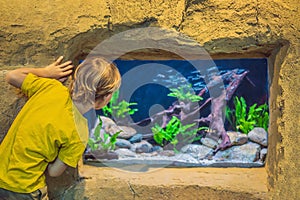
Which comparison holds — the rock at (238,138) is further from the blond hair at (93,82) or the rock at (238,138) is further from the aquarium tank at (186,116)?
the blond hair at (93,82)

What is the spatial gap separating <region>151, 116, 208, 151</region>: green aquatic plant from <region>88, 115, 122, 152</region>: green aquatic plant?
8.8 inches

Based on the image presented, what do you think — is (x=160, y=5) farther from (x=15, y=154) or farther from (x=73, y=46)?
(x=15, y=154)

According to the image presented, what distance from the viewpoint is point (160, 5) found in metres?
1.66

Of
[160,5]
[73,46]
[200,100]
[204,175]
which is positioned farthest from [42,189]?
[200,100]

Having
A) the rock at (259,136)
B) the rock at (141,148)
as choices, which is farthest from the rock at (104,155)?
the rock at (259,136)

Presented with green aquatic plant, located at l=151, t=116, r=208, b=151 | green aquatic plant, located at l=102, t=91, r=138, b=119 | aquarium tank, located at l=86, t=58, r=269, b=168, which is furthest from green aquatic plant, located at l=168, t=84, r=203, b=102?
green aquatic plant, located at l=102, t=91, r=138, b=119

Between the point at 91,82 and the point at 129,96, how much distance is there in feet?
2.44

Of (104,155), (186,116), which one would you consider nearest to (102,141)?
(104,155)

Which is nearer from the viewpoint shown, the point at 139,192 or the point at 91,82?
the point at 91,82

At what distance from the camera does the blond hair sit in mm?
1507

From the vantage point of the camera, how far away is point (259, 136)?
208 centimetres

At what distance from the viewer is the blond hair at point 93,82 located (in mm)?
1507

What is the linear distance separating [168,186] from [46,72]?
70 cm

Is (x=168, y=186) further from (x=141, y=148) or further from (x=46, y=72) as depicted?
(x=46, y=72)
